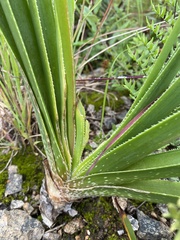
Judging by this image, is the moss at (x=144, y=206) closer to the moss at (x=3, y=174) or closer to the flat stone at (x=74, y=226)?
the flat stone at (x=74, y=226)

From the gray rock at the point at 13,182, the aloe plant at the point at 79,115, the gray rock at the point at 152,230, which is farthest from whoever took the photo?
the gray rock at the point at 13,182

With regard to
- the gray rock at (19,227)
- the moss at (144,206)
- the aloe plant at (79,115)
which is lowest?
the moss at (144,206)

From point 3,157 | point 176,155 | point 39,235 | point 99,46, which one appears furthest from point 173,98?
point 99,46

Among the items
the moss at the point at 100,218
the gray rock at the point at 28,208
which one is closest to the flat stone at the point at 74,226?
the moss at the point at 100,218

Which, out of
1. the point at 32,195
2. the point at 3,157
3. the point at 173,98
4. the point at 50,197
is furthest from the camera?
the point at 3,157

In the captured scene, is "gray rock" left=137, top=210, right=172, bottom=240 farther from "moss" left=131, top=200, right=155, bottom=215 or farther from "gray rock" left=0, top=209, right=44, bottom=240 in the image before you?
"gray rock" left=0, top=209, right=44, bottom=240

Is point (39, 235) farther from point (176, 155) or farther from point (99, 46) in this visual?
point (99, 46)

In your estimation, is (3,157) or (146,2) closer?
(3,157)
